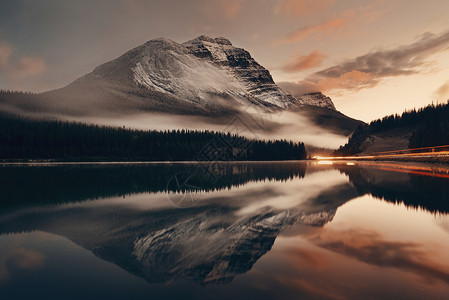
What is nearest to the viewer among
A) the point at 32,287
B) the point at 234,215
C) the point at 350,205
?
the point at 32,287

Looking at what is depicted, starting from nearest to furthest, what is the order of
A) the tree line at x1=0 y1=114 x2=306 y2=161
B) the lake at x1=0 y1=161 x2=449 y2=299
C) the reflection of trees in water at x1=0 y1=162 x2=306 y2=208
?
the lake at x1=0 y1=161 x2=449 y2=299, the reflection of trees in water at x1=0 y1=162 x2=306 y2=208, the tree line at x1=0 y1=114 x2=306 y2=161

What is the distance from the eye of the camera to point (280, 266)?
30.7 feet

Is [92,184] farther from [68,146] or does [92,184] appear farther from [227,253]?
[68,146]

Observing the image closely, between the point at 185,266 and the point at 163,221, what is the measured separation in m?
7.53

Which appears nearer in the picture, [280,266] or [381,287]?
[381,287]

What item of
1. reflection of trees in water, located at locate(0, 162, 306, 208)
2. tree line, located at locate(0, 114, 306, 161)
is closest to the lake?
reflection of trees in water, located at locate(0, 162, 306, 208)

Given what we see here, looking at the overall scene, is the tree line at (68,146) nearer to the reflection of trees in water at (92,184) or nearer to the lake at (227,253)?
the reflection of trees in water at (92,184)

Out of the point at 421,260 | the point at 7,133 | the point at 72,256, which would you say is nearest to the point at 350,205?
the point at 421,260

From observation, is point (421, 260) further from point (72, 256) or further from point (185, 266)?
point (72, 256)

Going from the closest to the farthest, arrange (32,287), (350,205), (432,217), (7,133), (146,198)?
(32,287) < (432,217) < (350,205) < (146,198) < (7,133)

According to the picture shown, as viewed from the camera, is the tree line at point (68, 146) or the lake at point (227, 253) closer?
the lake at point (227, 253)

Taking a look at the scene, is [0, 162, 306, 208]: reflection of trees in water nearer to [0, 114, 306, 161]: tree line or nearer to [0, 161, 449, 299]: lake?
[0, 161, 449, 299]: lake

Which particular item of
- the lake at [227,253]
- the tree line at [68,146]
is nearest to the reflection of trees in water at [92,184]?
the lake at [227,253]

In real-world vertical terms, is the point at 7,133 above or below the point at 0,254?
above
